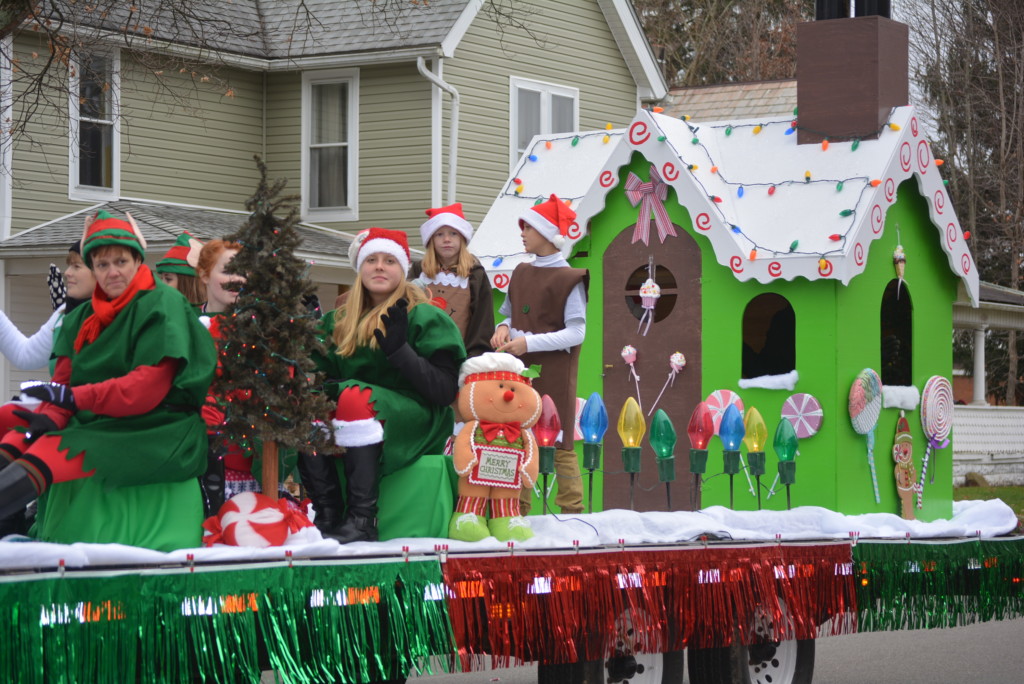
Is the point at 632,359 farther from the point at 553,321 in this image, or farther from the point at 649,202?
the point at 553,321

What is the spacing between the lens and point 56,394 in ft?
16.8

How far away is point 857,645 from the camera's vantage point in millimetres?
10883

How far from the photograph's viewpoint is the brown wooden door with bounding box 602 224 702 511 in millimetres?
9352

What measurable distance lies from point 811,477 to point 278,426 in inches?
164

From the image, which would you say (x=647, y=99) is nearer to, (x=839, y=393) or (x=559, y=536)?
(x=839, y=393)

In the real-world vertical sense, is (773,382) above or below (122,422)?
above

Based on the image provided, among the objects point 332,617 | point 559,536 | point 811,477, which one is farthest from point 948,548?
point 332,617

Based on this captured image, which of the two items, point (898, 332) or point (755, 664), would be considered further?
point (898, 332)

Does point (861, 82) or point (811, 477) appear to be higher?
point (861, 82)

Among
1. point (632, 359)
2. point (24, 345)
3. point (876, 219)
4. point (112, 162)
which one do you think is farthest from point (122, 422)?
point (112, 162)

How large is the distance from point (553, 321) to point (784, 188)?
2177 mm

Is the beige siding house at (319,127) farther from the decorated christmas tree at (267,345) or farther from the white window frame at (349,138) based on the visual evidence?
the decorated christmas tree at (267,345)

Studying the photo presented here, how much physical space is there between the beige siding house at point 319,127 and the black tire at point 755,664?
1151cm

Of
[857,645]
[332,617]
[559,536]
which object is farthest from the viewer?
[857,645]
